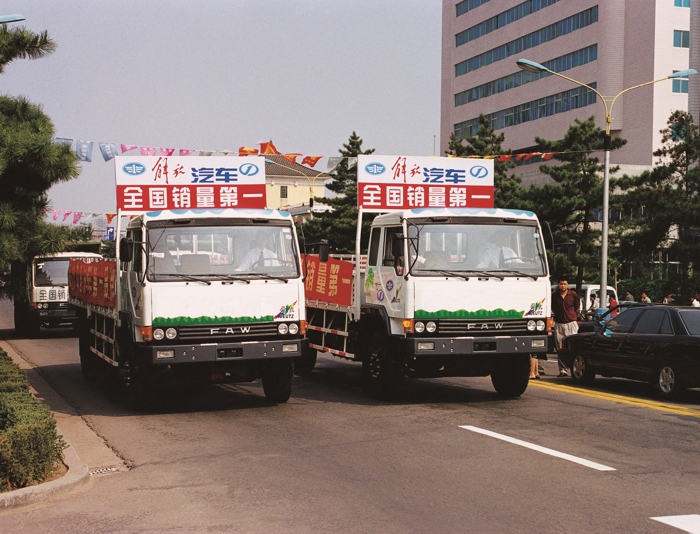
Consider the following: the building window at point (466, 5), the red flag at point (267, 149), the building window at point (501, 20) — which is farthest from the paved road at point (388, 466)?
the building window at point (466, 5)

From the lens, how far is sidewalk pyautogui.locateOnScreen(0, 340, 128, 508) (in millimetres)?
7246

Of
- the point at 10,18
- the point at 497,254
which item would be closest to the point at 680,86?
the point at 497,254

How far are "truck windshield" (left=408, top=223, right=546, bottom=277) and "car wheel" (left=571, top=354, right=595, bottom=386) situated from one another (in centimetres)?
380

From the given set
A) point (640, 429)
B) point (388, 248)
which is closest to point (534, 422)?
point (640, 429)

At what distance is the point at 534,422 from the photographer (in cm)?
1101

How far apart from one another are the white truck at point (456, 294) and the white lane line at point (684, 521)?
573 cm

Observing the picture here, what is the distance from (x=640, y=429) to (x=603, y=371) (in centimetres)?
495

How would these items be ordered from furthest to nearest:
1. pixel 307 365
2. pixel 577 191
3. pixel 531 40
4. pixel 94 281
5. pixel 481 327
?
pixel 531 40, pixel 577 191, pixel 307 365, pixel 94 281, pixel 481 327

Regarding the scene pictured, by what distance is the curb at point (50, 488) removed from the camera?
712 centimetres

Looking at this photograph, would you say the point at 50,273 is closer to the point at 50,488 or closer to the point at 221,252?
the point at 221,252

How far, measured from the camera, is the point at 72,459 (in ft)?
28.0

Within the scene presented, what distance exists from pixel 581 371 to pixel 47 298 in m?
17.3

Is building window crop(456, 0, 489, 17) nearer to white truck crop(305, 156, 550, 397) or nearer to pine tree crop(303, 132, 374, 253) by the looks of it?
pine tree crop(303, 132, 374, 253)

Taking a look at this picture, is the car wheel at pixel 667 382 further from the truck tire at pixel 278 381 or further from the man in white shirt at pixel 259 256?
the man in white shirt at pixel 259 256
